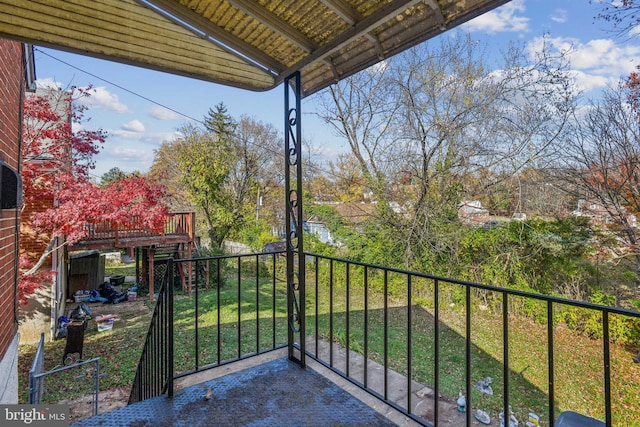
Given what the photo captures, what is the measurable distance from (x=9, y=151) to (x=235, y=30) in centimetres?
242

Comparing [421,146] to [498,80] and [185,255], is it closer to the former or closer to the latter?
[498,80]

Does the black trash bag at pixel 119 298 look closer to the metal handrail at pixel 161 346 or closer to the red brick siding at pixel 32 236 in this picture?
the red brick siding at pixel 32 236

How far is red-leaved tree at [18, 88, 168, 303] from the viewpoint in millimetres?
5465

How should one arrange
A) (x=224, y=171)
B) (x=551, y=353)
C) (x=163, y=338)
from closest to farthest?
1. (x=551, y=353)
2. (x=163, y=338)
3. (x=224, y=171)

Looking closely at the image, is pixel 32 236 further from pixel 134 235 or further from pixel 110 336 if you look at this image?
pixel 134 235

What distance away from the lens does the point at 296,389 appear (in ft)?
6.55

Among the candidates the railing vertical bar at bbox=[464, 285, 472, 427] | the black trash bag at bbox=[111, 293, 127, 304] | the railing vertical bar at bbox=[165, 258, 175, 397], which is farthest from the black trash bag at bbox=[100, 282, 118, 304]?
the railing vertical bar at bbox=[464, 285, 472, 427]

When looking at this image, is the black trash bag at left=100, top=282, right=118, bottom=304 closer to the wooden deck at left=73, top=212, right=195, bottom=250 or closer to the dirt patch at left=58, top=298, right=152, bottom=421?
the dirt patch at left=58, top=298, right=152, bottom=421

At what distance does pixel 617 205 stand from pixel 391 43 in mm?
5881

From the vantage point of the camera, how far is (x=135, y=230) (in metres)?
8.99

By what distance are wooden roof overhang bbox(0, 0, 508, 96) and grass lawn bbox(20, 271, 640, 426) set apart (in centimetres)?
226

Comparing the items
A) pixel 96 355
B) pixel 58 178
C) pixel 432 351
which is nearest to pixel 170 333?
pixel 432 351

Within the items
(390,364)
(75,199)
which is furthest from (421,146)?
(75,199)

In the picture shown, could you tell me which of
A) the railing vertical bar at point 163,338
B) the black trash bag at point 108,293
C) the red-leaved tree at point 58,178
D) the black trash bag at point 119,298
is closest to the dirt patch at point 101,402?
the red-leaved tree at point 58,178
